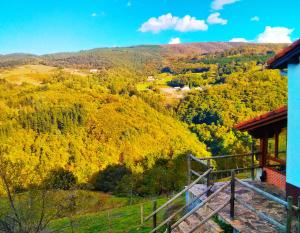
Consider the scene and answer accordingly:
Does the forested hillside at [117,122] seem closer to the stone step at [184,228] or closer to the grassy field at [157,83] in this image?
the grassy field at [157,83]

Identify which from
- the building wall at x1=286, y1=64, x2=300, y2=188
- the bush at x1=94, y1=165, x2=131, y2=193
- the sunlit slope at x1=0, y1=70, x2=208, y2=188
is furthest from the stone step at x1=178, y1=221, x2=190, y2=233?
the sunlit slope at x1=0, y1=70, x2=208, y2=188

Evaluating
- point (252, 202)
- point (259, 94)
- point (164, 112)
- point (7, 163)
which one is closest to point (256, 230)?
point (252, 202)

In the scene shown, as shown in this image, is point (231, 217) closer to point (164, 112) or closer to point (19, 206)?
point (19, 206)

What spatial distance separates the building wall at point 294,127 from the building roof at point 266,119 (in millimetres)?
1557

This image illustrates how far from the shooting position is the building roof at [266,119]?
10975 millimetres

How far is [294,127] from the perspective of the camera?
906 cm

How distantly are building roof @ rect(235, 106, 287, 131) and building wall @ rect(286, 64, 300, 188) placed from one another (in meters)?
1.56

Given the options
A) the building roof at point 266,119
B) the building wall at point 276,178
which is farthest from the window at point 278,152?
the building roof at point 266,119

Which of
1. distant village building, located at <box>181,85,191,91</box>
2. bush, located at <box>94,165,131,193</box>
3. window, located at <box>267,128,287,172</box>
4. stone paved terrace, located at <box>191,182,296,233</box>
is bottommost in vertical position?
bush, located at <box>94,165,131,193</box>

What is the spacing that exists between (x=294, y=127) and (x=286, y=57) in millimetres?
1848

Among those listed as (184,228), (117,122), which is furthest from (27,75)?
(184,228)

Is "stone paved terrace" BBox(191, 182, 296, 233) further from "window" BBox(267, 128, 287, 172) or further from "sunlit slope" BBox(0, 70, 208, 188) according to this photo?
"sunlit slope" BBox(0, 70, 208, 188)

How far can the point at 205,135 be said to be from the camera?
328 feet

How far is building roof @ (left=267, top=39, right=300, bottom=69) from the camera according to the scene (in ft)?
28.3
